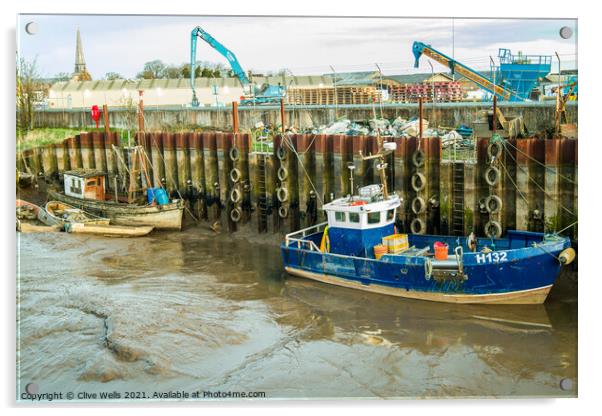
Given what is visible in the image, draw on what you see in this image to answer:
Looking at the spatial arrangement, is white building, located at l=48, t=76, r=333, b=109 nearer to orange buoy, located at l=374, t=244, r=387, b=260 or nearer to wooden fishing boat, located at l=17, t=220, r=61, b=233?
wooden fishing boat, located at l=17, t=220, r=61, b=233

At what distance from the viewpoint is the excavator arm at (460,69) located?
11935 millimetres

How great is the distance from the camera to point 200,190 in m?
18.5

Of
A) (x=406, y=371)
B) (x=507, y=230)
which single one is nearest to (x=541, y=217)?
(x=507, y=230)

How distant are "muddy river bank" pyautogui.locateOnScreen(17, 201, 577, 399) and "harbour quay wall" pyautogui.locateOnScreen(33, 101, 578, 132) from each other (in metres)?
3.38

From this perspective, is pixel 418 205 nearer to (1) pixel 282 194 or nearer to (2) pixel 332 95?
(1) pixel 282 194

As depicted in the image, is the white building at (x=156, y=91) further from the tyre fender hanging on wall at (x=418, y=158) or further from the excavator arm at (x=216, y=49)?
the tyre fender hanging on wall at (x=418, y=158)

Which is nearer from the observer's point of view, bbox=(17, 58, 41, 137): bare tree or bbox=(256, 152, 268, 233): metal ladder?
bbox=(17, 58, 41, 137): bare tree

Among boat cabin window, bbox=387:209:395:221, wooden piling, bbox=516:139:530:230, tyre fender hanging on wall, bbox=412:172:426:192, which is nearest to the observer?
wooden piling, bbox=516:139:530:230

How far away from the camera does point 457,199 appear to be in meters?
14.4

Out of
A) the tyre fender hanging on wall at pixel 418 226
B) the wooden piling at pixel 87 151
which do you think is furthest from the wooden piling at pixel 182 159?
the tyre fender hanging on wall at pixel 418 226

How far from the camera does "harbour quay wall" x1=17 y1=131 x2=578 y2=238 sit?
44.3 ft

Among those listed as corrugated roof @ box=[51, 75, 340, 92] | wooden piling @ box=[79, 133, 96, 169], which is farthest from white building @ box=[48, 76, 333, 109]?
wooden piling @ box=[79, 133, 96, 169]

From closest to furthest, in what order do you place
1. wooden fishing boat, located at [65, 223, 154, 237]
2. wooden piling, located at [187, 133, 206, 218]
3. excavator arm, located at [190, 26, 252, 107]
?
excavator arm, located at [190, 26, 252, 107]
wooden fishing boat, located at [65, 223, 154, 237]
wooden piling, located at [187, 133, 206, 218]

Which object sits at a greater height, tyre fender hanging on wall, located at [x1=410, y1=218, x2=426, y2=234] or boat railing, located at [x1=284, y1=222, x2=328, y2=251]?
tyre fender hanging on wall, located at [x1=410, y1=218, x2=426, y2=234]
